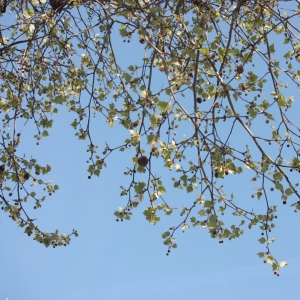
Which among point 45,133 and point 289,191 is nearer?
point 289,191

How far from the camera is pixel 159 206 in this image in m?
3.41

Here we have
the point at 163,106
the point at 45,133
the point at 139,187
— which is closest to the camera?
the point at 163,106

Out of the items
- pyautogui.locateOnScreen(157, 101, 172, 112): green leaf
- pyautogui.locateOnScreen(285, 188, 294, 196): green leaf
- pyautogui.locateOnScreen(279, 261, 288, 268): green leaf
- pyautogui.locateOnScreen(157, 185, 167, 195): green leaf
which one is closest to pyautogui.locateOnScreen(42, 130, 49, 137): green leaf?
pyautogui.locateOnScreen(157, 185, 167, 195): green leaf

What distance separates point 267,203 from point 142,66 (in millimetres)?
1720

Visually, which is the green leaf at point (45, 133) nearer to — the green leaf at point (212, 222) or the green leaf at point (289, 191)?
the green leaf at point (212, 222)

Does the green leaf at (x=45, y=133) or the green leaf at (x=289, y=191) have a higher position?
the green leaf at (x=45, y=133)

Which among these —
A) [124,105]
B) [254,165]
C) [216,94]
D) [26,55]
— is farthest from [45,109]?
[254,165]

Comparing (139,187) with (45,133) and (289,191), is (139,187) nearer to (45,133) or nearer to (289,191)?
(289,191)

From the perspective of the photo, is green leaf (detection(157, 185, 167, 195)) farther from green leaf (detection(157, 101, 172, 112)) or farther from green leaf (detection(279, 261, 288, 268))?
green leaf (detection(279, 261, 288, 268))

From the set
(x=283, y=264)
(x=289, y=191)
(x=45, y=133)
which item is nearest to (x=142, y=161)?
(x=289, y=191)

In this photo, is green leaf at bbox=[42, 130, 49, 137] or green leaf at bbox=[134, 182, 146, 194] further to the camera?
green leaf at bbox=[42, 130, 49, 137]

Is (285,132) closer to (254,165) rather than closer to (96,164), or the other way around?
(254,165)

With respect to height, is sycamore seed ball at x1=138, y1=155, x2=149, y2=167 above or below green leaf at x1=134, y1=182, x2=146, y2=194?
above

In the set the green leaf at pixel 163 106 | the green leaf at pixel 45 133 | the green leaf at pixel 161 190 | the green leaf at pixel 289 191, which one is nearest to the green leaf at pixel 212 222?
the green leaf at pixel 161 190
